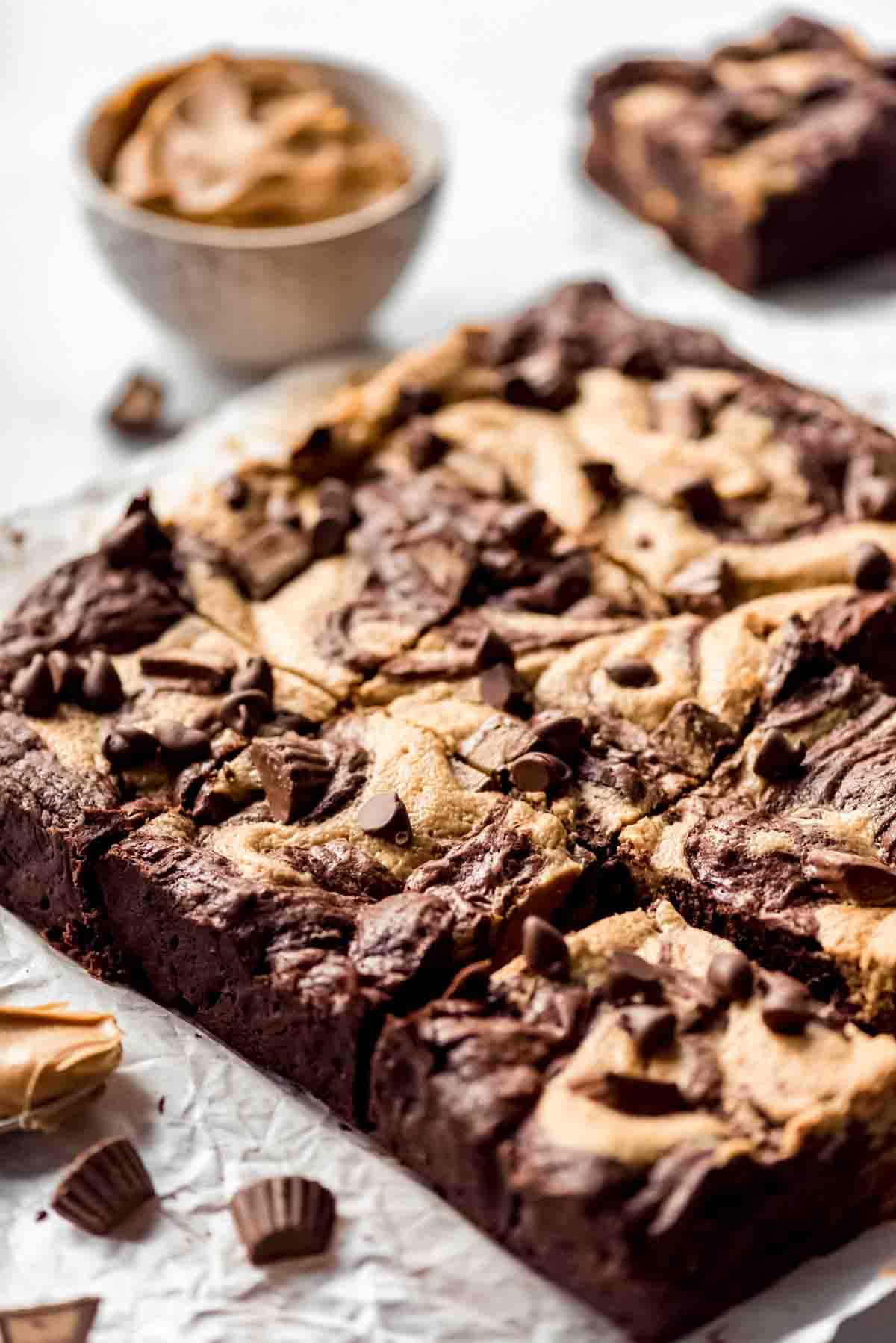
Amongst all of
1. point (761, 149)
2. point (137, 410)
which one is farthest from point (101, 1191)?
point (761, 149)

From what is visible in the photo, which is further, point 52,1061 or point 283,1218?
point 52,1061

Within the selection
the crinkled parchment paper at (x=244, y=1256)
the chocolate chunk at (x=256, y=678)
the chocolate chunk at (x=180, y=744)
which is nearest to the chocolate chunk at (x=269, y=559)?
the chocolate chunk at (x=256, y=678)

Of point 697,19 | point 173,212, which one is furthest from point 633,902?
point 697,19

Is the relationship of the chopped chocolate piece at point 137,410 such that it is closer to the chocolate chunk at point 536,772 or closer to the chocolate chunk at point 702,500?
the chocolate chunk at point 702,500

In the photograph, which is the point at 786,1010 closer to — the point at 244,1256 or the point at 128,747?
the point at 244,1256

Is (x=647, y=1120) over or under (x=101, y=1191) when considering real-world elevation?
over
